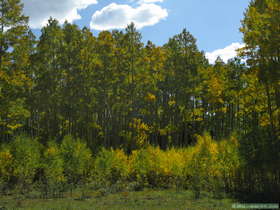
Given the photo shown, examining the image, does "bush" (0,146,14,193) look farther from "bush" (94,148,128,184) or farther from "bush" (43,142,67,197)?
"bush" (94,148,128,184)

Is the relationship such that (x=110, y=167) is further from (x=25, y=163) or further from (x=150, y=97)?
(x=150, y=97)

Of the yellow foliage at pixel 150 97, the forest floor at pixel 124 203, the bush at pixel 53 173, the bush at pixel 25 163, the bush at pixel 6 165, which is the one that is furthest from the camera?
the yellow foliage at pixel 150 97

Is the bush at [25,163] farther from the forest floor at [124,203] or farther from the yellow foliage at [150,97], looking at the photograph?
the yellow foliage at [150,97]

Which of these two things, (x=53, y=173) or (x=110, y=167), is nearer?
(x=53, y=173)

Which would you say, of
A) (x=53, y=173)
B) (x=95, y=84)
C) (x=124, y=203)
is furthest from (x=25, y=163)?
(x=95, y=84)

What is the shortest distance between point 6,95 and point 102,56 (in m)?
10.2

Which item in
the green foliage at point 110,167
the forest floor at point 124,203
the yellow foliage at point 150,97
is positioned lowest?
the forest floor at point 124,203

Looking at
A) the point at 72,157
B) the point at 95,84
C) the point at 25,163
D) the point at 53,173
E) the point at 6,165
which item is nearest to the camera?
the point at 53,173

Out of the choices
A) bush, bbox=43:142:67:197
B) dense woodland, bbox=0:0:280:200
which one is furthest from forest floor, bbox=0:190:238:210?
dense woodland, bbox=0:0:280:200

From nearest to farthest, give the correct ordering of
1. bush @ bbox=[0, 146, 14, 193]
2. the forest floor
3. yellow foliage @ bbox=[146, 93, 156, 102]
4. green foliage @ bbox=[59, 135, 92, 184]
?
the forest floor < green foliage @ bbox=[59, 135, 92, 184] < bush @ bbox=[0, 146, 14, 193] < yellow foliage @ bbox=[146, 93, 156, 102]

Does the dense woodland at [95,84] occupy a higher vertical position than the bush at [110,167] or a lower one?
higher

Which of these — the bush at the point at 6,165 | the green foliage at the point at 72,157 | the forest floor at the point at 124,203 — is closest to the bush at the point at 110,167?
the green foliage at the point at 72,157

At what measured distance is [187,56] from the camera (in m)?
31.2

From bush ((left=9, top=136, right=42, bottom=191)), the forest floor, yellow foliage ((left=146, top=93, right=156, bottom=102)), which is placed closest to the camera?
the forest floor
